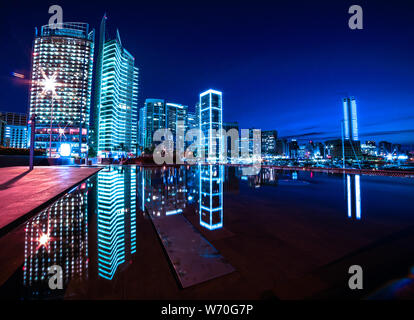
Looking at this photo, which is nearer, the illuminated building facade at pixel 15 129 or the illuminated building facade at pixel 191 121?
the illuminated building facade at pixel 15 129

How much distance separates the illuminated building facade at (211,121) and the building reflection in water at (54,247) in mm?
112620

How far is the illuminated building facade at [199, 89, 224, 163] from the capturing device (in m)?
124

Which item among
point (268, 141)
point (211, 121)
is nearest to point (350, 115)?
point (211, 121)

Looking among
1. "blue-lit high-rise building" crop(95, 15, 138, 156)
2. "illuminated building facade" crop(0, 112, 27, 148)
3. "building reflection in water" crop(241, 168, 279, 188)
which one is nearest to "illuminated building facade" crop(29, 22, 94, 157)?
"blue-lit high-rise building" crop(95, 15, 138, 156)

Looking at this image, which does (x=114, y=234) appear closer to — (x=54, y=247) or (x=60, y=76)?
(x=54, y=247)

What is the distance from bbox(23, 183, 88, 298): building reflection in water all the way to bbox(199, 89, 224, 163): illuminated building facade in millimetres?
112620

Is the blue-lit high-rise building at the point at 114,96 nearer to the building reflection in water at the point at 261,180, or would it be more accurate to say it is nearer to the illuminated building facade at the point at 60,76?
the illuminated building facade at the point at 60,76

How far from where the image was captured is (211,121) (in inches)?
4926

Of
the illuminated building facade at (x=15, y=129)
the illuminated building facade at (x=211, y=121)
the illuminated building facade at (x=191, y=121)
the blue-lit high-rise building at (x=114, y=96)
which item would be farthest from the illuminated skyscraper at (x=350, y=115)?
the illuminated building facade at (x=15, y=129)

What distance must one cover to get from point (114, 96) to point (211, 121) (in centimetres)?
6280

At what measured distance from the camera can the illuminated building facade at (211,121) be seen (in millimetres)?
124125

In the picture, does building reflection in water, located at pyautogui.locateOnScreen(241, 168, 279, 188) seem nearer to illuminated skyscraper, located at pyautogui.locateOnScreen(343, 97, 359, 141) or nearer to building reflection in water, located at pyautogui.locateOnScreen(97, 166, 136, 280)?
building reflection in water, located at pyautogui.locateOnScreen(97, 166, 136, 280)
